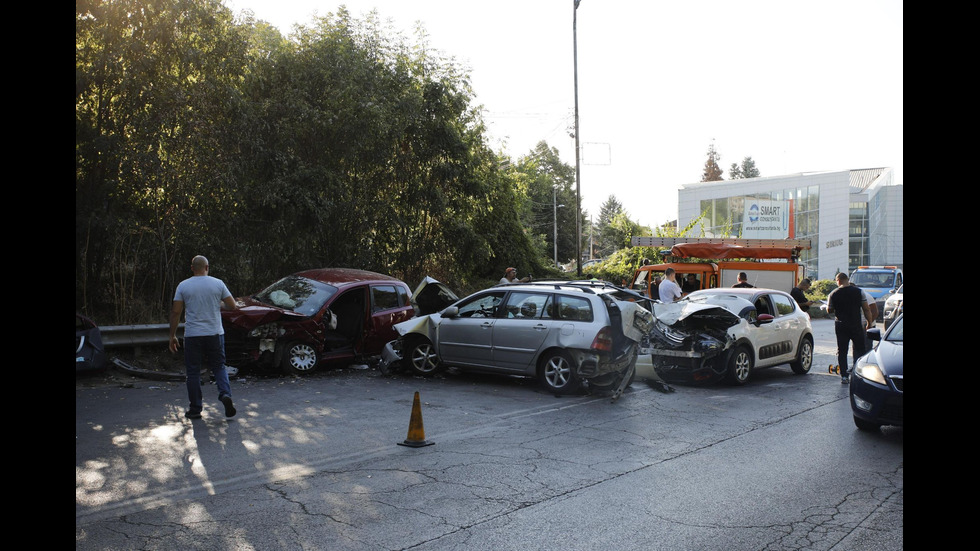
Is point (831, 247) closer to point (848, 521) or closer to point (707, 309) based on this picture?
point (707, 309)

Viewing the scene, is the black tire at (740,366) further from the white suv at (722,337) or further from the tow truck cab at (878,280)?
the tow truck cab at (878,280)

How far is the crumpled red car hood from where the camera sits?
37.7 ft

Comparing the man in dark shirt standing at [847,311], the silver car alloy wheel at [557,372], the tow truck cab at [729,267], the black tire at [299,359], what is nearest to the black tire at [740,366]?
the man in dark shirt standing at [847,311]

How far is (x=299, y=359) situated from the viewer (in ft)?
39.2

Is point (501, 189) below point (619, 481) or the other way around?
the other way around

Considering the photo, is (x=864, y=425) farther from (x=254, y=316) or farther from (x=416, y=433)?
(x=254, y=316)

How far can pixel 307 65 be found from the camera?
1638 cm

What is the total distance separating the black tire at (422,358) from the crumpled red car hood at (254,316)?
187cm

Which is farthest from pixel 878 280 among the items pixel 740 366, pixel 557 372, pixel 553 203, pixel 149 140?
pixel 553 203

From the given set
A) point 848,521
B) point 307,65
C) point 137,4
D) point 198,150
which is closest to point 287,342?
point 198,150

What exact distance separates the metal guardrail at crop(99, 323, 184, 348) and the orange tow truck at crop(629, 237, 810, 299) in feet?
45.2

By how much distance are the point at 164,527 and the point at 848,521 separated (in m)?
4.67

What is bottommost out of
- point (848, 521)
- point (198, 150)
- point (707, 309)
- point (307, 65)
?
point (848, 521)

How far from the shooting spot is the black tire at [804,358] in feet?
43.3
